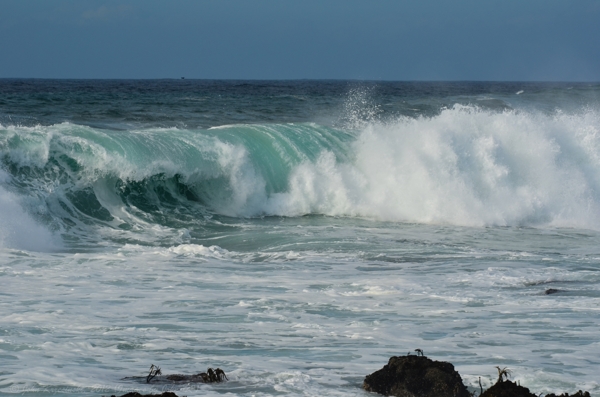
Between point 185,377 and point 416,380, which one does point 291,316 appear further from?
point 416,380

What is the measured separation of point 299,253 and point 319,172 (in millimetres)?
6200

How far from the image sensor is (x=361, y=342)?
21.7ft

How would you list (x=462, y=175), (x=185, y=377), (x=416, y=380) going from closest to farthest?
(x=416, y=380) < (x=185, y=377) < (x=462, y=175)

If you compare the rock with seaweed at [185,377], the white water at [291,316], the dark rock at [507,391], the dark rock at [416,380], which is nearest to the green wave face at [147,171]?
the white water at [291,316]

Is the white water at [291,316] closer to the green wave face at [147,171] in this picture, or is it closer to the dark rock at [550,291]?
the dark rock at [550,291]

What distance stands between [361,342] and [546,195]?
10.1 m

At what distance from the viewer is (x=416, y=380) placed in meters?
5.16

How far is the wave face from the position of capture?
14.5 m

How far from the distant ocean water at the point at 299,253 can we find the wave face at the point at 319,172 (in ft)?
0.15

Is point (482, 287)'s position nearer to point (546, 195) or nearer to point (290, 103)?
point (546, 195)

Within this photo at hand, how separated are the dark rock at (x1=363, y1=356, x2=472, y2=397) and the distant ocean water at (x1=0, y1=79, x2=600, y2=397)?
0.17 m

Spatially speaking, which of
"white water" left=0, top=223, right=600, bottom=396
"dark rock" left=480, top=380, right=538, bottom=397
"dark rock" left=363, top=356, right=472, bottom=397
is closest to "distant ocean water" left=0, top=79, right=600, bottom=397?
"white water" left=0, top=223, right=600, bottom=396

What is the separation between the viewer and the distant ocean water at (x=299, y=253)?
20.1 ft

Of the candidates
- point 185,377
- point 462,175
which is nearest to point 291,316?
point 185,377
